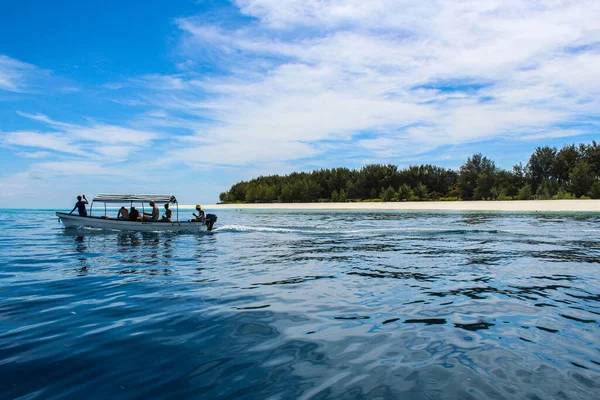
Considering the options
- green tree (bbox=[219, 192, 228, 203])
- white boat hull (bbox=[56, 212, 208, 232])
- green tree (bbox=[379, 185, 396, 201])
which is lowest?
white boat hull (bbox=[56, 212, 208, 232])

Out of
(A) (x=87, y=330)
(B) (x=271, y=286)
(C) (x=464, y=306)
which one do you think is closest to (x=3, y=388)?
(A) (x=87, y=330)

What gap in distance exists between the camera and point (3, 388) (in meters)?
4.93

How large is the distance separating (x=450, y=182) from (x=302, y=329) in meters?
104

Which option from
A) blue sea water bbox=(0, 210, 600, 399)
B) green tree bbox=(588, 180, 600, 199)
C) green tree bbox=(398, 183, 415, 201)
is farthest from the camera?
green tree bbox=(398, 183, 415, 201)

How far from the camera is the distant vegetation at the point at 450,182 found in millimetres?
73812

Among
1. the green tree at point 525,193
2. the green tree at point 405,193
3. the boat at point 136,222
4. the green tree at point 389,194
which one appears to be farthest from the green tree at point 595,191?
the boat at point 136,222

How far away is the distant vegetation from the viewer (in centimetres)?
7381

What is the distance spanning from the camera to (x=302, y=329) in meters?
7.28

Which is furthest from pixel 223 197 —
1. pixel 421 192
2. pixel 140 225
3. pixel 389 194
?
pixel 140 225

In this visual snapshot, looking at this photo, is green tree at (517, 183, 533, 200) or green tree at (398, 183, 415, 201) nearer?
green tree at (517, 183, 533, 200)

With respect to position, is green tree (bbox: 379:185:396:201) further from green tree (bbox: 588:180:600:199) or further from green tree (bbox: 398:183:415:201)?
green tree (bbox: 588:180:600:199)

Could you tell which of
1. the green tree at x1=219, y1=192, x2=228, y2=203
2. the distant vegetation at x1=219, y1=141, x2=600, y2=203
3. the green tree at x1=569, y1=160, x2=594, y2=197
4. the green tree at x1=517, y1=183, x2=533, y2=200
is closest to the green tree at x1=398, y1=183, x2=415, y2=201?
the distant vegetation at x1=219, y1=141, x2=600, y2=203

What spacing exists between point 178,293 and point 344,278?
499cm

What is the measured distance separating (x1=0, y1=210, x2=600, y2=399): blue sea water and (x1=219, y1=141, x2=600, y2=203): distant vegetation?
69.3 m
